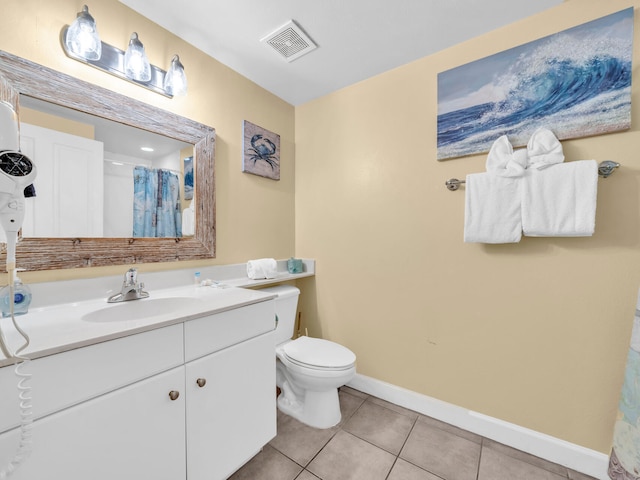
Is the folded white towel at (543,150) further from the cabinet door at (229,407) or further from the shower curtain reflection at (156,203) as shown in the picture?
the shower curtain reflection at (156,203)

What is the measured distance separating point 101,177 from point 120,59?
58 centimetres

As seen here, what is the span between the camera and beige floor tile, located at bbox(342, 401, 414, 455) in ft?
4.77

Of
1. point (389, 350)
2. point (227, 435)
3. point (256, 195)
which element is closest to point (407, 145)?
point (256, 195)

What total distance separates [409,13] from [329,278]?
5.57ft

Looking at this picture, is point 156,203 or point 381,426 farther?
point 381,426

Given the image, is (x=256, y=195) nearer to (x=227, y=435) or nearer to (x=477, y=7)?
(x=227, y=435)

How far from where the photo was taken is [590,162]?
117 centimetres

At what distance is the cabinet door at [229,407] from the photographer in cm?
102

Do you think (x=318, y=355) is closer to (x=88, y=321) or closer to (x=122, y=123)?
(x=88, y=321)

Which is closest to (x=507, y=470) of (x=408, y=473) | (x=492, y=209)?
(x=408, y=473)

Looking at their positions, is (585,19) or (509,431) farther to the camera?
(509,431)

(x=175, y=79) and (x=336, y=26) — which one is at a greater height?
(x=336, y=26)

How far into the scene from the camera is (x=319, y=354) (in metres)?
1.60

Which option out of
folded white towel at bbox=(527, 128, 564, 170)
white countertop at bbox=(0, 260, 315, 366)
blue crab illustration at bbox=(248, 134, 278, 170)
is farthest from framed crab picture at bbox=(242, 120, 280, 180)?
folded white towel at bbox=(527, 128, 564, 170)
